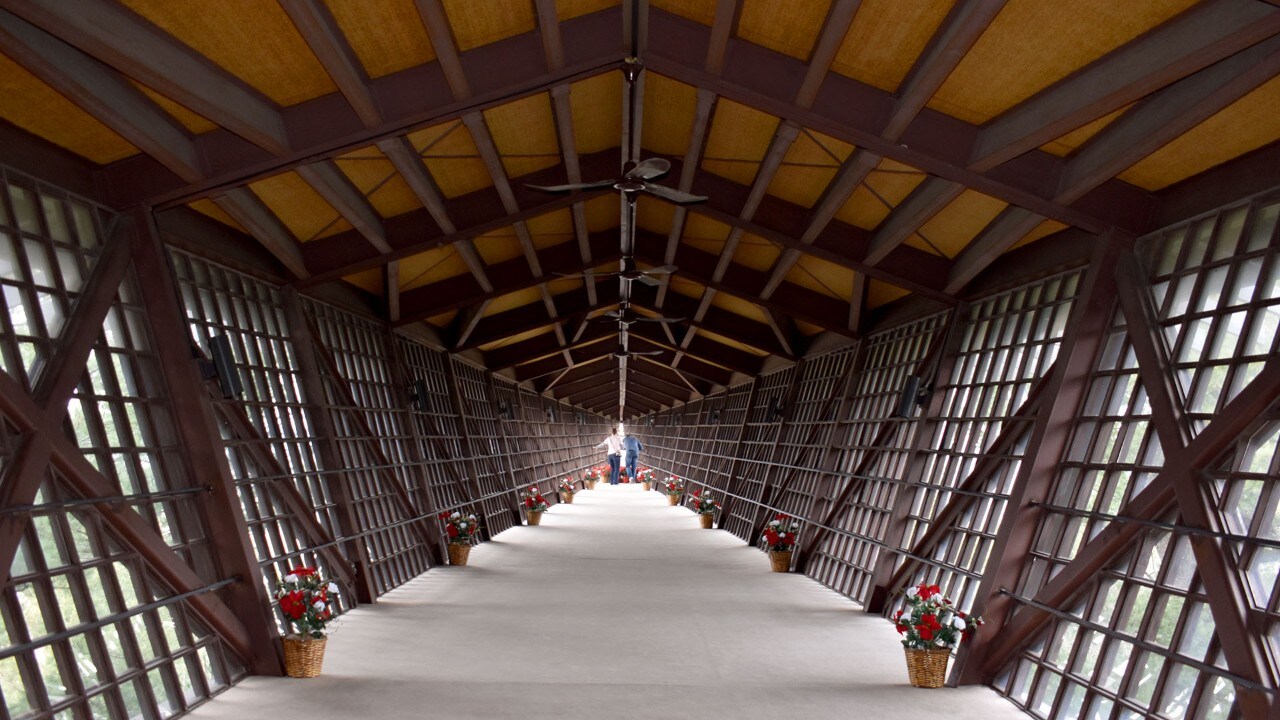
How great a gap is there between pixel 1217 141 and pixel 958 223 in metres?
4.20

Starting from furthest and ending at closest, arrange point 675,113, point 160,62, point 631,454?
1. point 631,454
2. point 675,113
3. point 160,62

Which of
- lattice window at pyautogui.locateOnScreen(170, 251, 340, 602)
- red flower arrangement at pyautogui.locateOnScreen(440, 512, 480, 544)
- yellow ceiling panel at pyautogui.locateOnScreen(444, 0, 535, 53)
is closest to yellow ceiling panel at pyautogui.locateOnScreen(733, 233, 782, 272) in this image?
yellow ceiling panel at pyautogui.locateOnScreen(444, 0, 535, 53)

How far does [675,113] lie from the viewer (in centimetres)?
1118

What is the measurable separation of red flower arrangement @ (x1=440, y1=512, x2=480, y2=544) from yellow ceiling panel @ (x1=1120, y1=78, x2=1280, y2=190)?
12800 mm

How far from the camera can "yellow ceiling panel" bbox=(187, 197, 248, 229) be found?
1012 cm

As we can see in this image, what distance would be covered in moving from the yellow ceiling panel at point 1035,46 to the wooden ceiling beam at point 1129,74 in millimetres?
87

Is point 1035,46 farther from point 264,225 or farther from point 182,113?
point 264,225

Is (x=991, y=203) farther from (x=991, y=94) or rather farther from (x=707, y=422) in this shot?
(x=707, y=422)

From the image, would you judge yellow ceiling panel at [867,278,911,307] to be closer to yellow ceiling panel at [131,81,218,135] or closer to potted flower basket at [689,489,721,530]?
yellow ceiling panel at [131,81,218,135]

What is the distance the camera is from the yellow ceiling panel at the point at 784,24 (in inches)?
305

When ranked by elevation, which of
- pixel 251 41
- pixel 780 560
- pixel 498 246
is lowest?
pixel 780 560

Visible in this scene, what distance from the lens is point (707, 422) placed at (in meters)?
31.5

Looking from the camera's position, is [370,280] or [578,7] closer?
[578,7]

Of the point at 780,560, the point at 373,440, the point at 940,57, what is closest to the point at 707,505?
the point at 780,560
